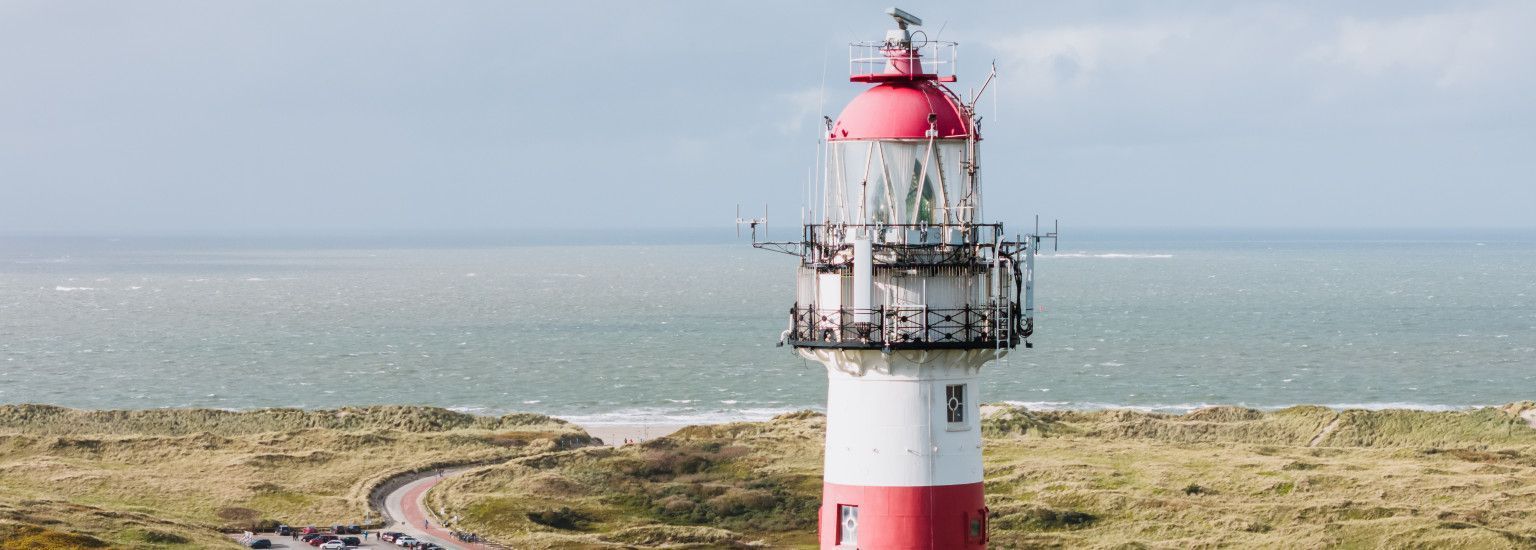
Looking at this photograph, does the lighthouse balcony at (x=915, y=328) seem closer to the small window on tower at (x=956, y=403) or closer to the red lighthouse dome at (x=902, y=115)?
the small window on tower at (x=956, y=403)

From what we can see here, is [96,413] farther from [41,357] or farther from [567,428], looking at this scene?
[41,357]

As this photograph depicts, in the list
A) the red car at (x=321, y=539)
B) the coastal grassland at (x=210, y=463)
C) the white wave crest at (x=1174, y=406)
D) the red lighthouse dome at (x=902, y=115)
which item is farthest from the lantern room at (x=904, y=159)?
the white wave crest at (x=1174, y=406)

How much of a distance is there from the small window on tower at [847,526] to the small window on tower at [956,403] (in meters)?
1.57

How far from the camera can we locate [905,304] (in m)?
20.9

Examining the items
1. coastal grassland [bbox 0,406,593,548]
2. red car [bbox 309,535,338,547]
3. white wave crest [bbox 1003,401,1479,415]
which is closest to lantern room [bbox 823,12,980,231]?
coastal grassland [bbox 0,406,593,548]

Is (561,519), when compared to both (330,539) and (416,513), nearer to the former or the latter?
(416,513)

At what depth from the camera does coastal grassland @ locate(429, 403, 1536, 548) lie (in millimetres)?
61969

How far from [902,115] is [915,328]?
2.32m

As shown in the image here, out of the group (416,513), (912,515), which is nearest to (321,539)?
(416,513)

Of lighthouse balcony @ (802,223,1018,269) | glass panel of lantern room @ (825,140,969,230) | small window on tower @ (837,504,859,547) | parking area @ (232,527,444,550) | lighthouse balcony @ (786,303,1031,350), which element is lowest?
parking area @ (232,527,444,550)

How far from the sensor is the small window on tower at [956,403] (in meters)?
21.5

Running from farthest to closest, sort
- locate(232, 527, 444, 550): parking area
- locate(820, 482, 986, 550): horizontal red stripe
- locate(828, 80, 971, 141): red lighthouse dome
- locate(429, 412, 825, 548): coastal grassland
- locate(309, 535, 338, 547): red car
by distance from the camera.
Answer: locate(429, 412, 825, 548): coastal grassland < locate(309, 535, 338, 547): red car < locate(232, 527, 444, 550): parking area < locate(820, 482, 986, 550): horizontal red stripe < locate(828, 80, 971, 141): red lighthouse dome

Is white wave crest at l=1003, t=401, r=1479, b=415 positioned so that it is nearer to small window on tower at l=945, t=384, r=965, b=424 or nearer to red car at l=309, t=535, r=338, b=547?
red car at l=309, t=535, r=338, b=547

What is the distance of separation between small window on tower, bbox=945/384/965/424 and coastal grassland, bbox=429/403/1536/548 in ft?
132
